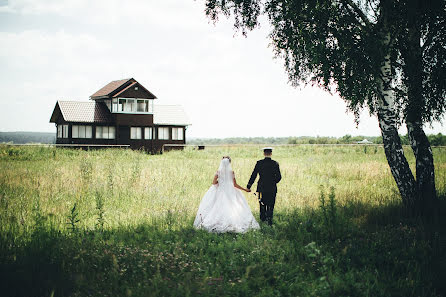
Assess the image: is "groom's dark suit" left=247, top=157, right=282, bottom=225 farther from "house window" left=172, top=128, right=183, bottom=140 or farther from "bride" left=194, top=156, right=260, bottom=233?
"house window" left=172, top=128, right=183, bottom=140

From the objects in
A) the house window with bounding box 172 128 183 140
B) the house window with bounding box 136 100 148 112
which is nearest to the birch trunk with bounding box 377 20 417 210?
the house window with bounding box 136 100 148 112

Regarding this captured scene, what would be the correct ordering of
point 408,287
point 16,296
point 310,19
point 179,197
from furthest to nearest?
point 179,197
point 310,19
point 408,287
point 16,296

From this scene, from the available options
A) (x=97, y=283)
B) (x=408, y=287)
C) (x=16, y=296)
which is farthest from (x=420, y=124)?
(x=16, y=296)

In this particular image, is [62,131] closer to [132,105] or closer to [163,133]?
[132,105]

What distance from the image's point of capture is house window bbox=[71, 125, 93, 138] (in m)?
36.4

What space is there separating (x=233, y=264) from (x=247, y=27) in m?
7.59

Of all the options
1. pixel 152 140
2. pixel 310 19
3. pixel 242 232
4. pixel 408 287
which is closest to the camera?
pixel 408 287

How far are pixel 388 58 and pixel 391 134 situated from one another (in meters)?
2.12

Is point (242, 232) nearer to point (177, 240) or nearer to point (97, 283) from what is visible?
point (177, 240)

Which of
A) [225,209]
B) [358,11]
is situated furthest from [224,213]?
[358,11]

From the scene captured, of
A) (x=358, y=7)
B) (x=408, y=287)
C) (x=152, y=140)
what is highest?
(x=358, y=7)

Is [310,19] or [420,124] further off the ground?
[310,19]

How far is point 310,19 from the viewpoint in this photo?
28.4 ft

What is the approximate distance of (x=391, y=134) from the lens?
9.12m
